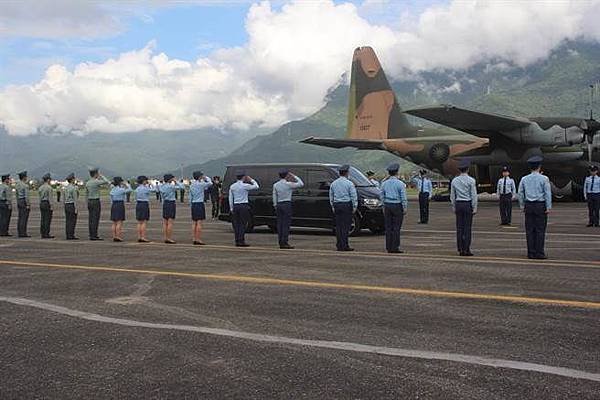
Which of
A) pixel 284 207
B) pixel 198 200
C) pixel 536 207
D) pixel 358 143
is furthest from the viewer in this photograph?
pixel 358 143

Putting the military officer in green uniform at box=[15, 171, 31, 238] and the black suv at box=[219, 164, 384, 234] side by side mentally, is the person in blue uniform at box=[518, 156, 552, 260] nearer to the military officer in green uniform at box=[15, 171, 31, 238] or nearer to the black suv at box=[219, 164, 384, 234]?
the black suv at box=[219, 164, 384, 234]

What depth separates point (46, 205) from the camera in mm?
16375

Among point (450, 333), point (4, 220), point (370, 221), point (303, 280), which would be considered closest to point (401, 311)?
point (450, 333)

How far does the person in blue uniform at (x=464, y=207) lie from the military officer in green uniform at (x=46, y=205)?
10.9 m

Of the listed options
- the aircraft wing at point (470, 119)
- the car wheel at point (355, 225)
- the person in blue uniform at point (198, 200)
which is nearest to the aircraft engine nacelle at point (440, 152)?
the aircraft wing at point (470, 119)

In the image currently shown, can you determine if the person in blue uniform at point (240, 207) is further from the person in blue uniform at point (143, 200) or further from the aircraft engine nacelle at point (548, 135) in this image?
the aircraft engine nacelle at point (548, 135)

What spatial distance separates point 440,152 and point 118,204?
1824 centimetres

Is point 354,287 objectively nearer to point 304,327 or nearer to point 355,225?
point 304,327

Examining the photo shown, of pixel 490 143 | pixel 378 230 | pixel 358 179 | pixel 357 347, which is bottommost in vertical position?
pixel 357 347

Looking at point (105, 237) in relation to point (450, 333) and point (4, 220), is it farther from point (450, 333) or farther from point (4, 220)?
point (450, 333)

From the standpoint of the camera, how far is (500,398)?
12.6 feet

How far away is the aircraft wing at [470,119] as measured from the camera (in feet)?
83.5

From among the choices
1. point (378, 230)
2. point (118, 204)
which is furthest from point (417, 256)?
point (118, 204)

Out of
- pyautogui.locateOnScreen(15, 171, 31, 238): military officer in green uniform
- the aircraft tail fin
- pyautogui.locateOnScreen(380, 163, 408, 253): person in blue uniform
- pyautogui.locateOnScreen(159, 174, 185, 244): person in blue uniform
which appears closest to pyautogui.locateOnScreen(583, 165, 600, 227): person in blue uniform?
pyautogui.locateOnScreen(380, 163, 408, 253): person in blue uniform
